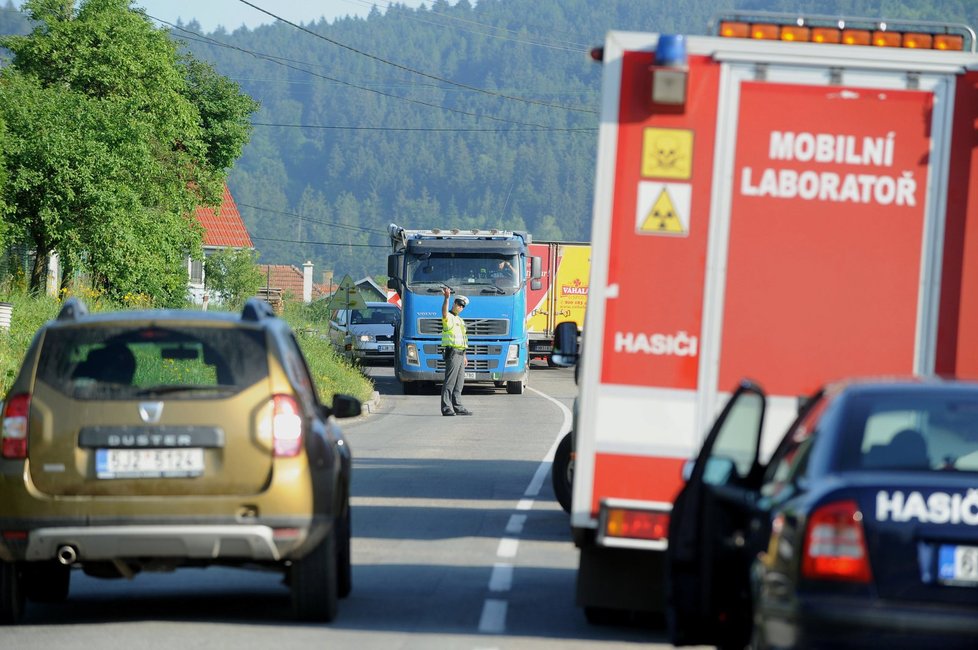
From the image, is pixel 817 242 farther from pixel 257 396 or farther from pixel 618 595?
pixel 257 396

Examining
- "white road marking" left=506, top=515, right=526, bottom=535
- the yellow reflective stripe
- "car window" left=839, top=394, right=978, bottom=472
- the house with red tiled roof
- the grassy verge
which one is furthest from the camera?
the house with red tiled roof

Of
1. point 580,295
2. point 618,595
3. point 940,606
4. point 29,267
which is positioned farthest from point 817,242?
point 580,295

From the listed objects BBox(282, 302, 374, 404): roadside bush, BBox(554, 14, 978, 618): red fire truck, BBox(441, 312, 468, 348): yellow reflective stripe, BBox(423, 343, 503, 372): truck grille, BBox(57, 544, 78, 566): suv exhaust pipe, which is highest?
BBox(554, 14, 978, 618): red fire truck

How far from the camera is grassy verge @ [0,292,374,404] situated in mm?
23500

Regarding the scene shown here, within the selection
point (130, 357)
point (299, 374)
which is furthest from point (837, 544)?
point (130, 357)

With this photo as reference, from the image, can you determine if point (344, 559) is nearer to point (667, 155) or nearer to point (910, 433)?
point (667, 155)

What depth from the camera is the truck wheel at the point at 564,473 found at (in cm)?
1311

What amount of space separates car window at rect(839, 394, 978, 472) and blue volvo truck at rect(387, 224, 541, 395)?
27.7m

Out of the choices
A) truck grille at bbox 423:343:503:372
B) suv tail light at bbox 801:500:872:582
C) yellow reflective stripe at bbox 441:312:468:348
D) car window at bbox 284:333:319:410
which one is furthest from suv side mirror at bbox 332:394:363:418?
truck grille at bbox 423:343:503:372

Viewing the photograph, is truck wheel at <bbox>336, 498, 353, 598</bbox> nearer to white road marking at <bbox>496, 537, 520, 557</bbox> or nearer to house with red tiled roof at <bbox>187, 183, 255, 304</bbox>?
white road marking at <bbox>496, 537, 520, 557</bbox>

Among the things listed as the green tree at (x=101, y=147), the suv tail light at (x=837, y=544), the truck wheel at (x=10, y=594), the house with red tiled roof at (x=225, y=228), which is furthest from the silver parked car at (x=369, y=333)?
the suv tail light at (x=837, y=544)

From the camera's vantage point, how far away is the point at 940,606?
5336 millimetres

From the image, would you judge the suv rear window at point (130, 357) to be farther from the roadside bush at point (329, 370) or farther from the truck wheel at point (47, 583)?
the roadside bush at point (329, 370)

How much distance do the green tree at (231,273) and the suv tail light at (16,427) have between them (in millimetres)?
61493
